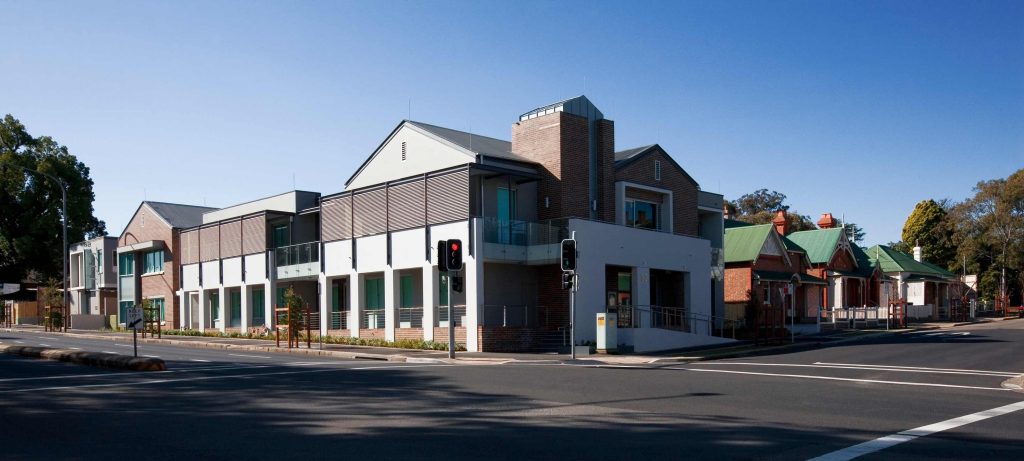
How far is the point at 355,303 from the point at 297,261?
19.0 ft

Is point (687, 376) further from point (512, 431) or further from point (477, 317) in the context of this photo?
point (477, 317)

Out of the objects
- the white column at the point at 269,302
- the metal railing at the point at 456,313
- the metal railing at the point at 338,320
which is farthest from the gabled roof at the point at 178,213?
the metal railing at the point at 456,313

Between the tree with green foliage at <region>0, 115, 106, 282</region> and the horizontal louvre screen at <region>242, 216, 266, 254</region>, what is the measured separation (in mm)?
30221

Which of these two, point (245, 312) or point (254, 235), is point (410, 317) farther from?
point (245, 312)

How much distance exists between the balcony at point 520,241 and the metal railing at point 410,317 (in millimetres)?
4350

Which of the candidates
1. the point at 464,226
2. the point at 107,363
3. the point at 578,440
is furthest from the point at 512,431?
the point at 464,226

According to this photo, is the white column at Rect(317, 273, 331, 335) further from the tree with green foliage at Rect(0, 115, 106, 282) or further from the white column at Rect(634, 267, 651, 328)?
the tree with green foliage at Rect(0, 115, 106, 282)

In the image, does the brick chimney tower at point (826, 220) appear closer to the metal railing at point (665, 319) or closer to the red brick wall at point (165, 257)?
the metal railing at point (665, 319)

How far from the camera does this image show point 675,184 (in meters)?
41.0

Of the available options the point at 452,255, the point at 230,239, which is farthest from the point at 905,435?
the point at 230,239

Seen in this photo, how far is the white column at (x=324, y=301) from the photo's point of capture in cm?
3928

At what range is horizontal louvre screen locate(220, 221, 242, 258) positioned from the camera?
46125 mm

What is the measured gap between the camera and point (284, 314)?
3619cm

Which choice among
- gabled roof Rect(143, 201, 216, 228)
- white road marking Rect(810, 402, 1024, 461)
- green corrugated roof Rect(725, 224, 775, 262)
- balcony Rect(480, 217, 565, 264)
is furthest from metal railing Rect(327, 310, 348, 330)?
white road marking Rect(810, 402, 1024, 461)
